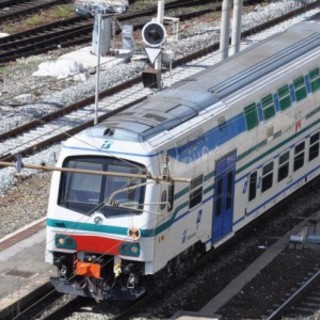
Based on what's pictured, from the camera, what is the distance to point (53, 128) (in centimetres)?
2825

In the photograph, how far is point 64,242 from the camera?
19156 millimetres

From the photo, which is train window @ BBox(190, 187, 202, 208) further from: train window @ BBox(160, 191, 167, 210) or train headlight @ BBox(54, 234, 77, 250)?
train headlight @ BBox(54, 234, 77, 250)

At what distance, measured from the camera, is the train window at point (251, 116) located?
71.9 ft

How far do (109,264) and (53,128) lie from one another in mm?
9470

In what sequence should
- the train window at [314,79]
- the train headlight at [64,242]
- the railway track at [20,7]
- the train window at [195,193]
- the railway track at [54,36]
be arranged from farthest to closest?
the railway track at [20,7], the railway track at [54,36], the train window at [314,79], the train window at [195,193], the train headlight at [64,242]

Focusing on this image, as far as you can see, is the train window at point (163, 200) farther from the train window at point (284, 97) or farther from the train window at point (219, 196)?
the train window at point (284, 97)

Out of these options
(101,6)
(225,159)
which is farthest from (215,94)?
(101,6)

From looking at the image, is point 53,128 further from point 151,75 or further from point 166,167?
point 166,167

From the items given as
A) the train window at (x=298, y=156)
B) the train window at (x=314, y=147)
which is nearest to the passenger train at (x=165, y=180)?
the train window at (x=298, y=156)

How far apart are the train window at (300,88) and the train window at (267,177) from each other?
179 cm

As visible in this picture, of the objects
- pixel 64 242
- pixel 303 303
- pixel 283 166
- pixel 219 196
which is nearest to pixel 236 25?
pixel 283 166

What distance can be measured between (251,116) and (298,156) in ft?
7.94

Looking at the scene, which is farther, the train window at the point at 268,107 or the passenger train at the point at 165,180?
the train window at the point at 268,107

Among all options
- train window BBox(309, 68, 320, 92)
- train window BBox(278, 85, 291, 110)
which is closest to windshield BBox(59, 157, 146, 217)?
train window BBox(278, 85, 291, 110)
